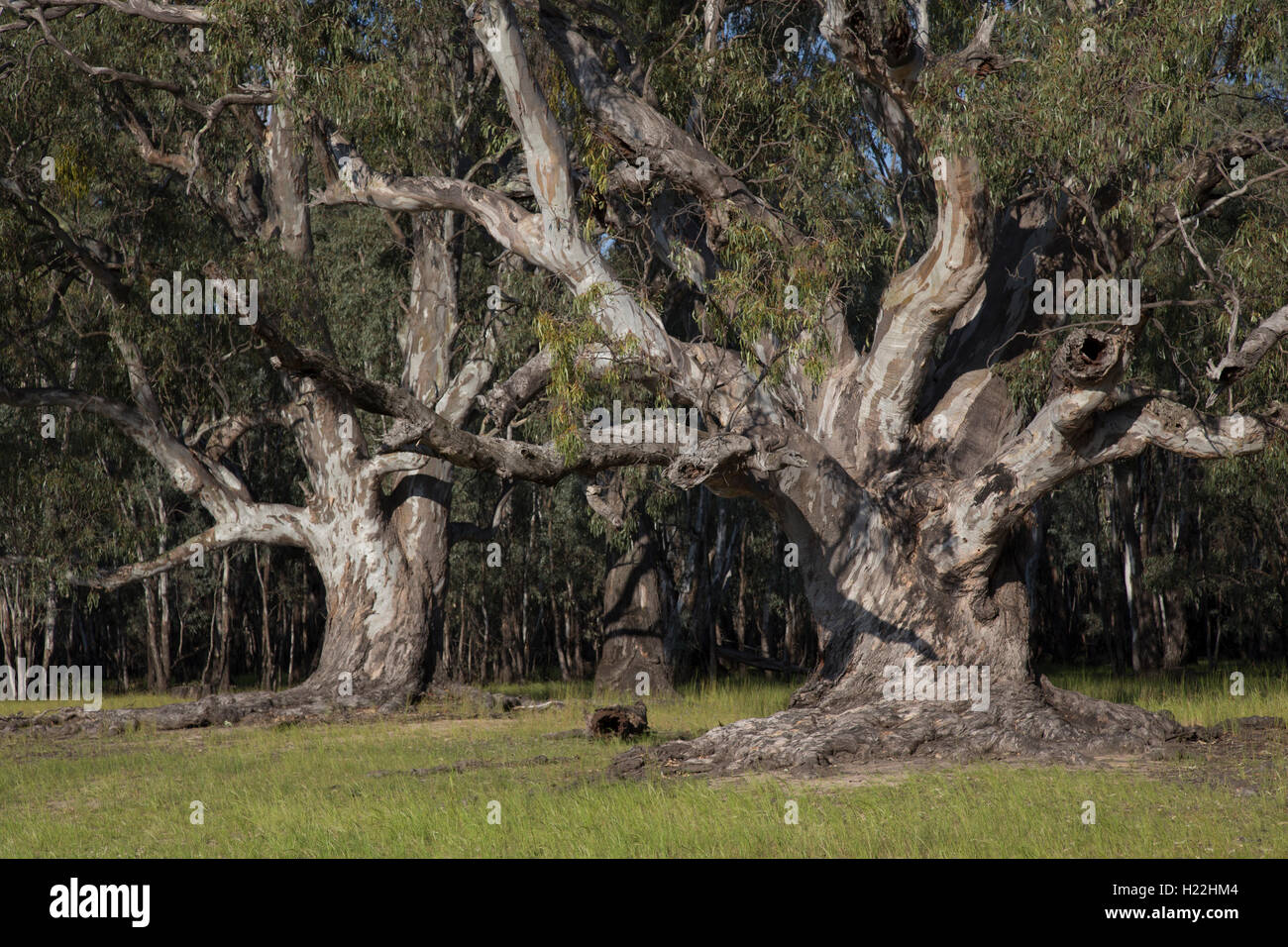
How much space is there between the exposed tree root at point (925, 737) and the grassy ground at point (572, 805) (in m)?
0.48

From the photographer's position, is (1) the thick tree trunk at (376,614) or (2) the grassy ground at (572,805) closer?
(2) the grassy ground at (572,805)

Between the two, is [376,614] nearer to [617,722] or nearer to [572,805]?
[617,722]

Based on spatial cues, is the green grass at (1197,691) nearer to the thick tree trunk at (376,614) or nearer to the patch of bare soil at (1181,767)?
the patch of bare soil at (1181,767)

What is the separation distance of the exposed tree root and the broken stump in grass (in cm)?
142

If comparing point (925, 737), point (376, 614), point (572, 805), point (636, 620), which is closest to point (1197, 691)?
point (925, 737)

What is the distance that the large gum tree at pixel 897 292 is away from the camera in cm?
1014

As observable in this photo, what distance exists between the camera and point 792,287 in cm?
1069

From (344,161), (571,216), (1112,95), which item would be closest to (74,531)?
(344,161)

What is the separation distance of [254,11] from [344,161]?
2.15 metres

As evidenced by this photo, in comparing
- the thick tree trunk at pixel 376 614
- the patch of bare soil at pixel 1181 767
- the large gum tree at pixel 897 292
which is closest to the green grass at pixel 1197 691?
the patch of bare soil at pixel 1181 767

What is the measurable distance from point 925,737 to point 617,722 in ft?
9.18

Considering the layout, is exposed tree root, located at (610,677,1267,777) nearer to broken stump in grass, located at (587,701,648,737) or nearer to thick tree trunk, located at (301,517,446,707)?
broken stump in grass, located at (587,701,648,737)

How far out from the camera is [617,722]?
11.6 meters

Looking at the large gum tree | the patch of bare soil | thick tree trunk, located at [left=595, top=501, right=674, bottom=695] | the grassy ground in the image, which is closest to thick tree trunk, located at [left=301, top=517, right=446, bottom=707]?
thick tree trunk, located at [left=595, top=501, right=674, bottom=695]
